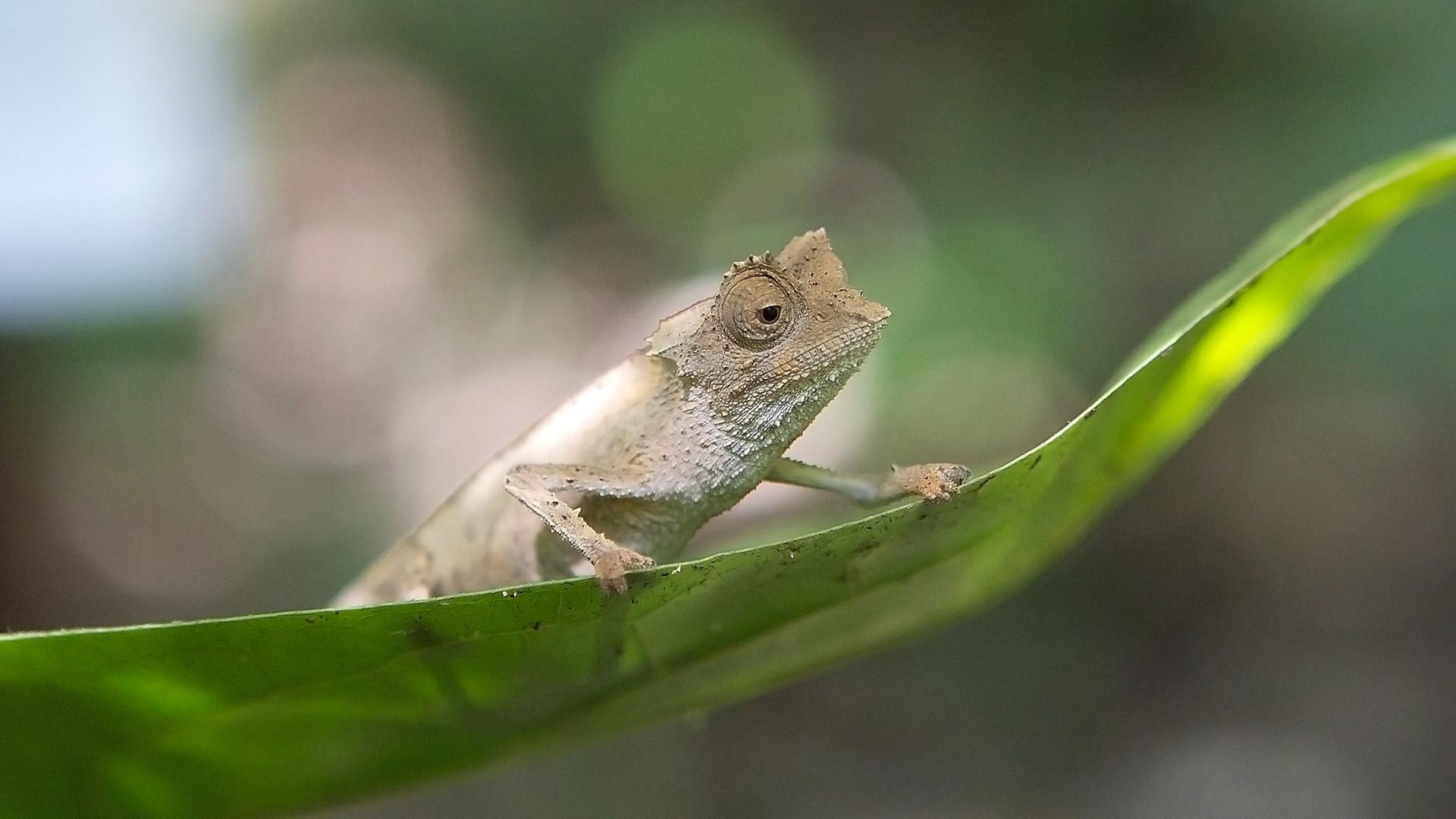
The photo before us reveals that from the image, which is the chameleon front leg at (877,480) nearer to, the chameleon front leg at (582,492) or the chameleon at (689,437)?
the chameleon at (689,437)

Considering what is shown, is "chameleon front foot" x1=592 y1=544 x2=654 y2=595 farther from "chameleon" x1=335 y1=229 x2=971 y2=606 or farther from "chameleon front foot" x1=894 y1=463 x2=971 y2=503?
"chameleon front foot" x1=894 y1=463 x2=971 y2=503

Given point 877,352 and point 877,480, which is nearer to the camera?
point 877,480

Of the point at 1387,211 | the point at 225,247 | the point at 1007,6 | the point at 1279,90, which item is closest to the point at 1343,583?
the point at 1279,90

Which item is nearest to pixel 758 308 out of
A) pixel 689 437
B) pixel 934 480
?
pixel 689 437

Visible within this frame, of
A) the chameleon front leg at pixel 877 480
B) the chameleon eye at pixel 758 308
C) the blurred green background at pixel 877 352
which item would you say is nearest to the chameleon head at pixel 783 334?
the chameleon eye at pixel 758 308

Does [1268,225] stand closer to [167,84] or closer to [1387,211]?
[1387,211]

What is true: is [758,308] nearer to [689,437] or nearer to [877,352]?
[689,437]

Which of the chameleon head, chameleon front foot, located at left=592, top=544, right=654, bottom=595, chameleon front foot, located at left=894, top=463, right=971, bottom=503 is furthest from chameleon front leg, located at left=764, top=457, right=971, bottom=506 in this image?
chameleon front foot, located at left=592, top=544, right=654, bottom=595
